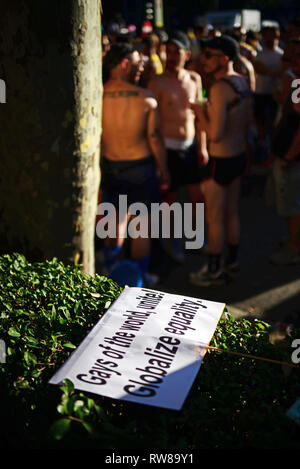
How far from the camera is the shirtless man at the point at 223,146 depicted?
16.9ft

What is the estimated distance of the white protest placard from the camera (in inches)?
75.2

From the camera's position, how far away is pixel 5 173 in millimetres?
3408

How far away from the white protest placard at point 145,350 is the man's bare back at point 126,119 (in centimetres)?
300

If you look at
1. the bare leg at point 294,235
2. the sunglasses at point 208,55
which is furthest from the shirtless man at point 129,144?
the bare leg at point 294,235

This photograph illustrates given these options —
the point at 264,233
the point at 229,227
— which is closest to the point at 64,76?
the point at 229,227

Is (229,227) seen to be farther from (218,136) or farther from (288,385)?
(288,385)

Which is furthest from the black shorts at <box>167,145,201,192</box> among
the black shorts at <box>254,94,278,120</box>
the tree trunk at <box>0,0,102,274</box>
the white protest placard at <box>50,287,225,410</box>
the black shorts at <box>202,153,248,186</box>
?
the white protest placard at <box>50,287,225,410</box>

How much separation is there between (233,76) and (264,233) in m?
2.39

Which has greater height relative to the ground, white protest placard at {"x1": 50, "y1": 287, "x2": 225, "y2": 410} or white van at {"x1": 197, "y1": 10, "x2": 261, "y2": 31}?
white van at {"x1": 197, "y1": 10, "x2": 261, "y2": 31}

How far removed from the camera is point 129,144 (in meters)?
5.39

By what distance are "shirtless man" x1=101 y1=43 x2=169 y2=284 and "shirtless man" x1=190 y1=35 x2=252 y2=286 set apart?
0.50 metres

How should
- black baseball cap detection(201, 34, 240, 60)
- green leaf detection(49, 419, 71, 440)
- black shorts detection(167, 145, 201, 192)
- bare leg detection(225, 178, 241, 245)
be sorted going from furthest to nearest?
black shorts detection(167, 145, 201, 192) → bare leg detection(225, 178, 241, 245) → black baseball cap detection(201, 34, 240, 60) → green leaf detection(49, 419, 71, 440)

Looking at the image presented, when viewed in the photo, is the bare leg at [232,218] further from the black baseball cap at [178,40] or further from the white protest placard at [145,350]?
the white protest placard at [145,350]

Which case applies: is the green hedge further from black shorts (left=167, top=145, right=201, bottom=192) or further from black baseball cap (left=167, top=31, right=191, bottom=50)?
black baseball cap (left=167, top=31, right=191, bottom=50)
